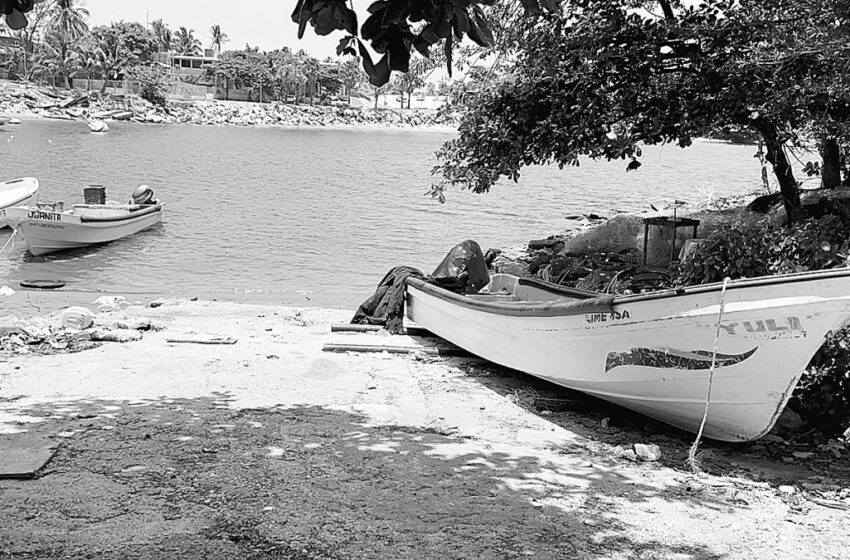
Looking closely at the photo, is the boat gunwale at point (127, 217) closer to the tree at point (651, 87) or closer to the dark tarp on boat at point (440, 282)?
the tree at point (651, 87)

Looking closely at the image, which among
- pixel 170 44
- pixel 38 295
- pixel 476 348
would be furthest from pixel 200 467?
pixel 170 44

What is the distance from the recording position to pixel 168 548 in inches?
178

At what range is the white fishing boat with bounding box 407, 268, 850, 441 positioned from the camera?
5.88 m

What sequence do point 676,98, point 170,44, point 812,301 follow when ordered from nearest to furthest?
point 812,301, point 676,98, point 170,44

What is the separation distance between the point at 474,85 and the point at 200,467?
8542 millimetres

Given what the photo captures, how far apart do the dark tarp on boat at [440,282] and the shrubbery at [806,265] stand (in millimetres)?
3045

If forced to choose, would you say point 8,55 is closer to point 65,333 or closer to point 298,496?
point 65,333

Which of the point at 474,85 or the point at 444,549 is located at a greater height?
the point at 474,85

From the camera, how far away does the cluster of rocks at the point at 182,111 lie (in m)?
106

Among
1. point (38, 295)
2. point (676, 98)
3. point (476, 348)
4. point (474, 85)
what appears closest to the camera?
point (476, 348)

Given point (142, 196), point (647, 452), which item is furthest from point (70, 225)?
point (647, 452)

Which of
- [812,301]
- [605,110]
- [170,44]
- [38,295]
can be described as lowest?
[38,295]

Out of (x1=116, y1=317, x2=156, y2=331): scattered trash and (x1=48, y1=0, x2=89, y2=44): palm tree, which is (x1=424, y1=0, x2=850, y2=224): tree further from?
(x1=48, y1=0, x2=89, y2=44): palm tree

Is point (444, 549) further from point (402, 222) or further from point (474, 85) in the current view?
point (402, 222)
